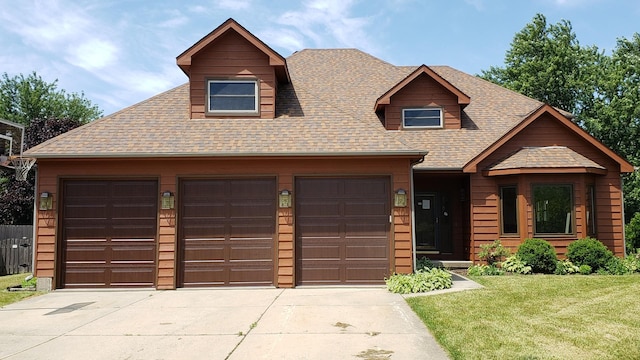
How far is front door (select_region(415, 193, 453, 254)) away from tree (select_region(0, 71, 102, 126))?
32740 millimetres

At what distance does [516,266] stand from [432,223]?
10.8ft

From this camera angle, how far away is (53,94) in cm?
4053

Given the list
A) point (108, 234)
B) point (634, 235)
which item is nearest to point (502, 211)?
point (634, 235)

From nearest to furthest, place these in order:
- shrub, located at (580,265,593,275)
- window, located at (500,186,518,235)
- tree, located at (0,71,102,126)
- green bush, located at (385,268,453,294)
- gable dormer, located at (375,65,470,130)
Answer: green bush, located at (385,268,453,294)
shrub, located at (580,265,593,275)
window, located at (500,186,518,235)
gable dormer, located at (375,65,470,130)
tree, located at (0,71,102,126)

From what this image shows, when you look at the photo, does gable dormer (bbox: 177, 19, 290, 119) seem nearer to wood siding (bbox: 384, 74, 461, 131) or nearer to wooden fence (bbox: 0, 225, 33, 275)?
wood siding (bbox: 384, 74, 461, 131)

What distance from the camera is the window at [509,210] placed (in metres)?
13.0

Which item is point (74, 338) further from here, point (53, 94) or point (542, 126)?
point (53, 94)

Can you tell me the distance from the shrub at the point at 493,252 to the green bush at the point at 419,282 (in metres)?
3.08

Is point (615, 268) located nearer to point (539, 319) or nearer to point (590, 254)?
point (590, 254)

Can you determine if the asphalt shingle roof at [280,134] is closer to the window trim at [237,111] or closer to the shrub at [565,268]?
the window trim at [237,111]

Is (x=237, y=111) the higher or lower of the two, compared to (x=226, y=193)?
higher

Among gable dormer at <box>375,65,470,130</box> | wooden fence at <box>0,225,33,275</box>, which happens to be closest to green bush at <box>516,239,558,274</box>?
gable dormer at <box>375,65,470,130</box>

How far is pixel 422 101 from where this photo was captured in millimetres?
15234

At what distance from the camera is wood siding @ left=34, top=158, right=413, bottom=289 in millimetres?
10711
